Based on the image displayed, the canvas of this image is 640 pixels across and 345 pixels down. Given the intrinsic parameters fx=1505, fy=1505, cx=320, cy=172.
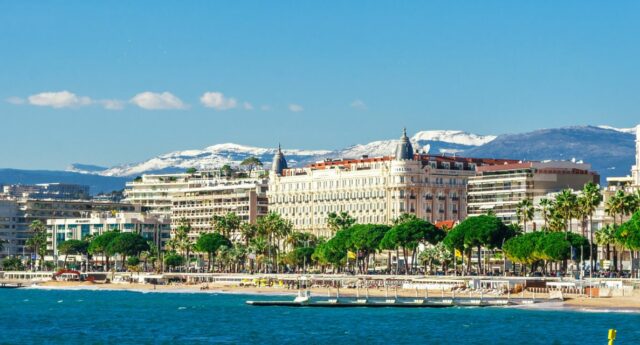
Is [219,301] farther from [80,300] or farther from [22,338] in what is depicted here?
[22,338]

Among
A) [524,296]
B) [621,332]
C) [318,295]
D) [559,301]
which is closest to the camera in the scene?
[621,332]

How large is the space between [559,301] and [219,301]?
4956 cm

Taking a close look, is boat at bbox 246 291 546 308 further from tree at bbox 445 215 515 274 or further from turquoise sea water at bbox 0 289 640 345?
tree at bbox 445 215 515 274

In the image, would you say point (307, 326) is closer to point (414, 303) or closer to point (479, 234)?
point (414, 303)

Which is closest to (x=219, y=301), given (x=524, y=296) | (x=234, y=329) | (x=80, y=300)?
(x=80, y=300)

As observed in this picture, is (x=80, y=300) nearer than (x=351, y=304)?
No

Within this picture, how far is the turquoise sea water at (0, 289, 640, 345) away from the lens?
115m

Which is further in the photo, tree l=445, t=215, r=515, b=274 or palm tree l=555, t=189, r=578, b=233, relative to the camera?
tree l=445, t=215, r=515, b=274

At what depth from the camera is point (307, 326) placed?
129750mm

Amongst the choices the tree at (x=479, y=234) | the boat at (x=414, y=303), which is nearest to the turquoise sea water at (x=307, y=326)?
the boat at (x=414, y=303)

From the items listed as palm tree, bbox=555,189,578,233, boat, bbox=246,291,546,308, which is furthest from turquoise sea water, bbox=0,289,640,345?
palm tree, bbox=555,189,578,233

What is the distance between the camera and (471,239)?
632 feet

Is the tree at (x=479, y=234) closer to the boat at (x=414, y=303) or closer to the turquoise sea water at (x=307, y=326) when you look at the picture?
the boat at (x=414, y=303)

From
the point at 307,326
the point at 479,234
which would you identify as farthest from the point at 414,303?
the point at 479,234
